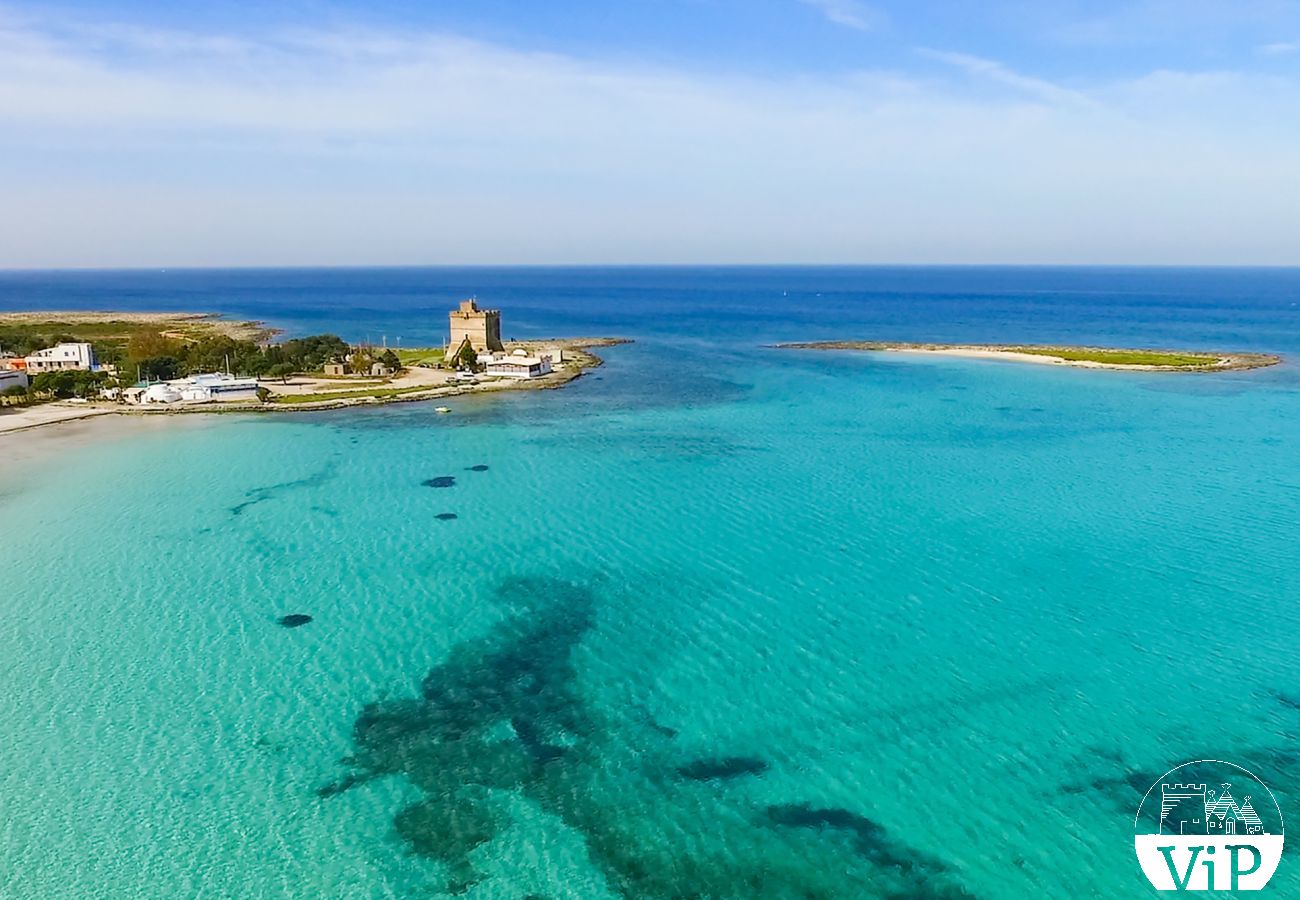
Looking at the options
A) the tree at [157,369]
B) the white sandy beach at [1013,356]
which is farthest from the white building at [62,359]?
the white sandy beach at [1013,356]

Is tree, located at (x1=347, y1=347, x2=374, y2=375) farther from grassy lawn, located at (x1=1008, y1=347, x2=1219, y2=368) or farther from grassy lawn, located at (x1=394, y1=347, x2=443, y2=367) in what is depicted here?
grassy lawn, located at (x1=1008, y1=347, x2=1219, y2=368)

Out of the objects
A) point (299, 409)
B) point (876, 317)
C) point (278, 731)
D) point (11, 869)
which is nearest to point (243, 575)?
point (278, 731)

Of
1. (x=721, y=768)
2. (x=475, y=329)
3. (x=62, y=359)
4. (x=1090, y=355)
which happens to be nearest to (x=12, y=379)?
(x=62, y=359)

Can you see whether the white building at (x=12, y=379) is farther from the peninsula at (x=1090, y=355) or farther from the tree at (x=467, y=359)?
the peninsula at (x=1090, y=355)

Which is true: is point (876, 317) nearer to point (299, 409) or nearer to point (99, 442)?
point (299, 409)

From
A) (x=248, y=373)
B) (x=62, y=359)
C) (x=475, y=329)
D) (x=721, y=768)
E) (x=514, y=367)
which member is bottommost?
(x=721, y=768)

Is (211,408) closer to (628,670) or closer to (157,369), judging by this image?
(157,369)

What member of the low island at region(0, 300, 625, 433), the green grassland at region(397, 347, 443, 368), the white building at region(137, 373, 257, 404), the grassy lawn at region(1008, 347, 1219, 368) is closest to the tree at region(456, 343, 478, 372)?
the low island at region(0, 300, 625, 433)
